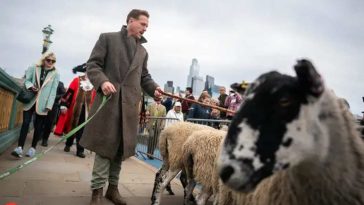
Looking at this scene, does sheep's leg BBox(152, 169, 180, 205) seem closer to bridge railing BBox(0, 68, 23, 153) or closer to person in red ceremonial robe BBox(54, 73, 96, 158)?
bridge railing BBox(0, 68, 23, 153)

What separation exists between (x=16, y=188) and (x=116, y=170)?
4.85 ft

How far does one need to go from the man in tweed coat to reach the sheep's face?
265 cm

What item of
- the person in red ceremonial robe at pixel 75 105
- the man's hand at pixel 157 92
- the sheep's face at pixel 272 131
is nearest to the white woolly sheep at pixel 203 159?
the man's hand at pixel 157 92

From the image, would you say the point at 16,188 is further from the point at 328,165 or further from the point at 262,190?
the point at 328,165

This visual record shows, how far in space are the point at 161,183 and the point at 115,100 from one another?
145cm

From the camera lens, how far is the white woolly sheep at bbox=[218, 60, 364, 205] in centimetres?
210

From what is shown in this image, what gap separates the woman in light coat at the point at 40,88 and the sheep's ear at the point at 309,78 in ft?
21.5

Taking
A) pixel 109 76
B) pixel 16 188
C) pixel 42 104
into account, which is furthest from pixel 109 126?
pixel 42 104

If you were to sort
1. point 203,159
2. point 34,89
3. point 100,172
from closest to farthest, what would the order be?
1. point 100,172
2. point 203,159
3. point 34,89

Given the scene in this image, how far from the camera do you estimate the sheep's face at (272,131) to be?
2.09 meters

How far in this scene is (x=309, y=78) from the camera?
2080 mm

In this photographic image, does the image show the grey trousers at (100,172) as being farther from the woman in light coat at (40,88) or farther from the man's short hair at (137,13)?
the woman in light coat at (40,88)

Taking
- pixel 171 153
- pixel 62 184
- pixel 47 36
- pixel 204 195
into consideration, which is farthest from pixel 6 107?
pixel 47 36

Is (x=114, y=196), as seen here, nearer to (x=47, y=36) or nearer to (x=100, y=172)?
(x=100, y=172)
